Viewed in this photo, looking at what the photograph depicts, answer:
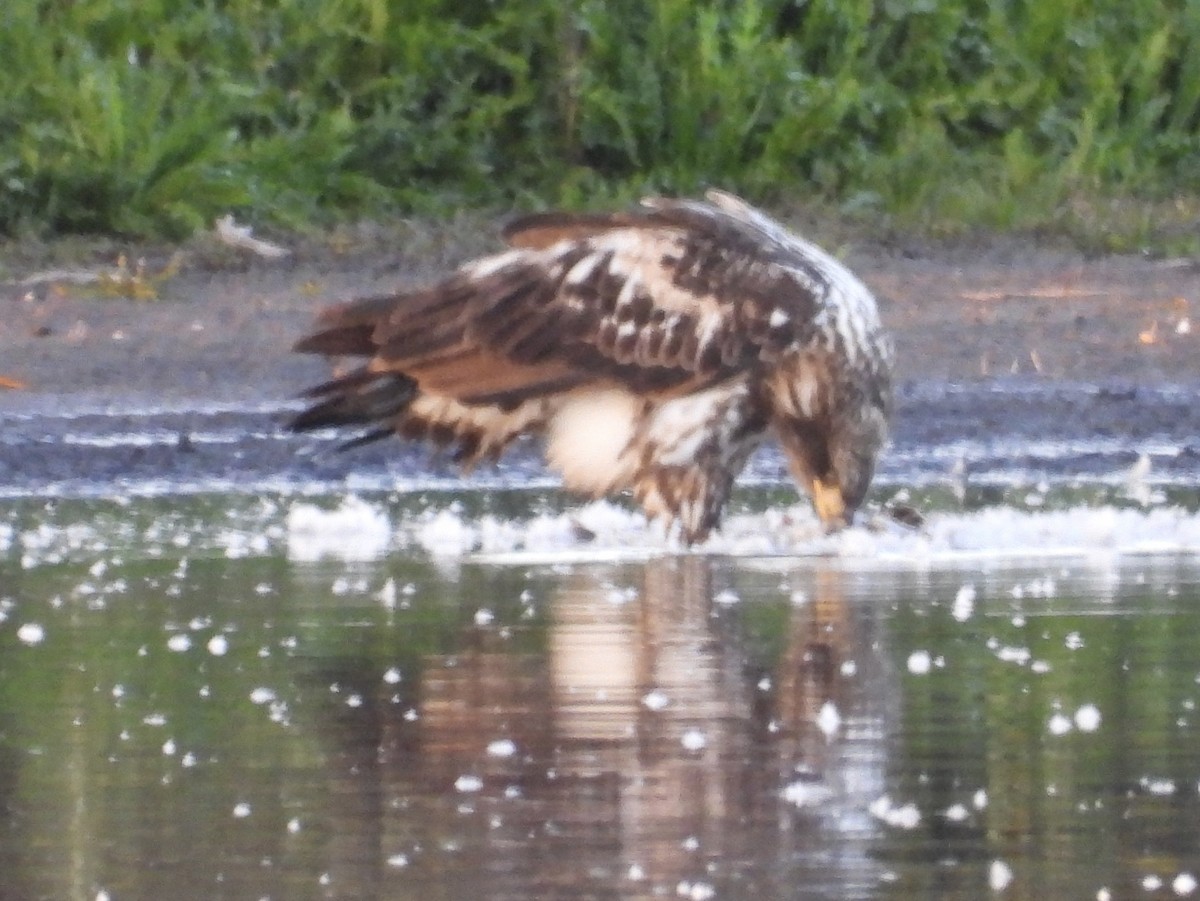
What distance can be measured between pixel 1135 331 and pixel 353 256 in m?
3.48

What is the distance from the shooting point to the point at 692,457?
7.96 metres

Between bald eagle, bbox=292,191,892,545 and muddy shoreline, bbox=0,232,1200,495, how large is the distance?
4.17 feet

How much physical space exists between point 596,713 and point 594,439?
111 inches

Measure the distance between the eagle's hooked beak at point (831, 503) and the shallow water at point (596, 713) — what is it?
7.2 inches

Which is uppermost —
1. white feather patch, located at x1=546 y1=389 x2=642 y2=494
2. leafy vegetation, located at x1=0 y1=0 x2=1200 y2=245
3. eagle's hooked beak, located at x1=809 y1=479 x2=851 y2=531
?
leafy vegetation, located at x1=0 y1=0 x2=1200 y2=245

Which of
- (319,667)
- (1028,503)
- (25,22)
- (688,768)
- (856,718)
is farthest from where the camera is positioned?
(25,22)

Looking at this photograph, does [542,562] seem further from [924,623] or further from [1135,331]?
[1135,331]

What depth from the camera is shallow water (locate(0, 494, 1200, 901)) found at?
14.0 feet

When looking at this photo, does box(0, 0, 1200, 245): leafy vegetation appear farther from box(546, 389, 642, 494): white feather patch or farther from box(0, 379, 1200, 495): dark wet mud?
box(546, 389, 642, 494): white feather patch

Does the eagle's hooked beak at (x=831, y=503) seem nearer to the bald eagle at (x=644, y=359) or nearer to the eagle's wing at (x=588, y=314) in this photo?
the bald eagle at (x=644, y=359)

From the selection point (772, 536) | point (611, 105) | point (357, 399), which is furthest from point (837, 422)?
point (611, 105)

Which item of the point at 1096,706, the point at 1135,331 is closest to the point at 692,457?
the point at 1096,706

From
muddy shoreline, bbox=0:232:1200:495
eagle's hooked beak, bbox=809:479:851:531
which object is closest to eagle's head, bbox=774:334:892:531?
eagle's hooked beak, bbox=809:479:851:531

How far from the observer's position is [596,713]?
542cm
